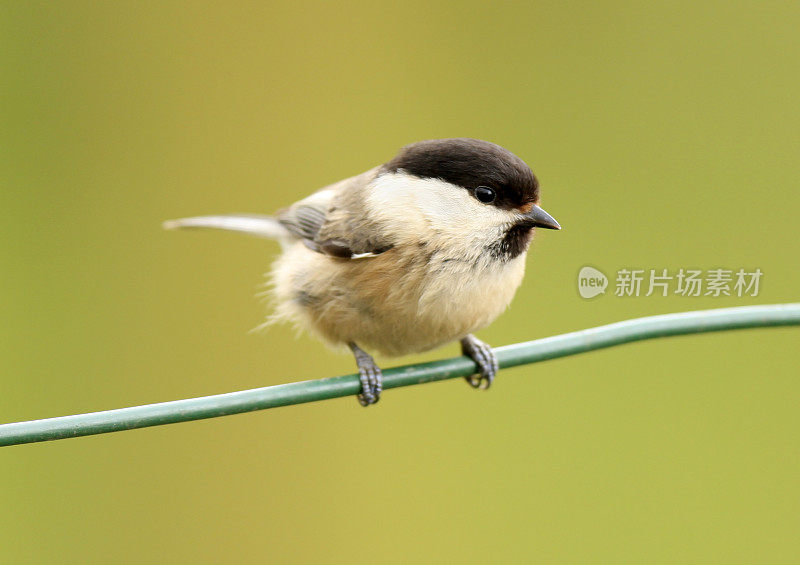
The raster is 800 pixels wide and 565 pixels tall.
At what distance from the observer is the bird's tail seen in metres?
2.50

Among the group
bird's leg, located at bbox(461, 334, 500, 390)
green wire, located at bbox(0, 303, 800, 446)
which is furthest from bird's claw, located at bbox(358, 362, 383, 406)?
bird's leg, located at bbox(461, 334, 500, 390)

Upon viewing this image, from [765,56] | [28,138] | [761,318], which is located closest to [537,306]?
[761,318]

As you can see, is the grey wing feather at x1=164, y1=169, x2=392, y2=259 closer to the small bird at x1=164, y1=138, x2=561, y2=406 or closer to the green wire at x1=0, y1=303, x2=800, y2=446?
the small bird at x1=164, y1=138, x2=561, y2=406

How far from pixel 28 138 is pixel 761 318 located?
2329 millimetres

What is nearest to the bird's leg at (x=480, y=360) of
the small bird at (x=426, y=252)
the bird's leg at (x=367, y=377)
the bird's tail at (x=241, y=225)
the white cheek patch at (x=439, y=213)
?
the small bird at (x=426, y=252)

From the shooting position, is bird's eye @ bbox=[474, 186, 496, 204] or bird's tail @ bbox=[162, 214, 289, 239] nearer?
bird's eye @ bbox=[474, 186, 496, 204]

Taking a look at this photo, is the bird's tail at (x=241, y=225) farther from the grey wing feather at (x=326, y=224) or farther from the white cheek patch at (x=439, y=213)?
the white cheek patch at (x=439, y=213)

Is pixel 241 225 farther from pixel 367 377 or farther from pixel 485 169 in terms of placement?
pixel 485 169

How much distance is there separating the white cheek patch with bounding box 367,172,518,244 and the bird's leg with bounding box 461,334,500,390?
36 centimetres

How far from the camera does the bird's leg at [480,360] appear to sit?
2127mm

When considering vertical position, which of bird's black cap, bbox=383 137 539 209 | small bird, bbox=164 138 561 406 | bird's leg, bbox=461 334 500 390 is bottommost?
bird's leg, bbox=461 334 500 390

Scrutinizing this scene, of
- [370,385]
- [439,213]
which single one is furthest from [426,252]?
[370,385]

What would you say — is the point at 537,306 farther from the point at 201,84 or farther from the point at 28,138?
the point at 28,138

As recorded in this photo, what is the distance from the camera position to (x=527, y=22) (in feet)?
10.2
